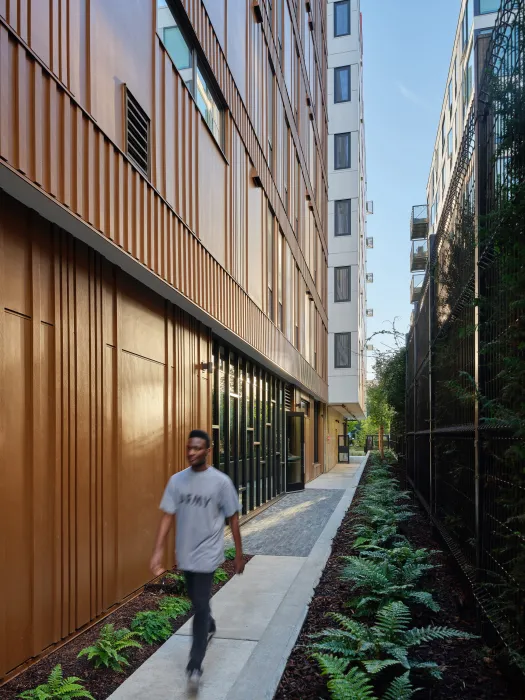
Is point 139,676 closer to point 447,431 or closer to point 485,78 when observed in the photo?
point 447,431

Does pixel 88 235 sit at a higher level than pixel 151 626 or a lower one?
higher

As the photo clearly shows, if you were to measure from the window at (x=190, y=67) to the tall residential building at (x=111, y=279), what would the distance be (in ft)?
0.14

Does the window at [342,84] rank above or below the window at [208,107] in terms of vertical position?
above

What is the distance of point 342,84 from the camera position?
3512 centimetres

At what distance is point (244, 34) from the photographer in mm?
11680

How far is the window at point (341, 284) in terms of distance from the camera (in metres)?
34.6

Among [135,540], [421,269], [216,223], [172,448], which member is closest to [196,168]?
[216,223]

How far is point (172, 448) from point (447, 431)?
3.49 metres

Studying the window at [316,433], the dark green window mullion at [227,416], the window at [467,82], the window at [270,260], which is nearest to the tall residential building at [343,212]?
the window at [316,433]

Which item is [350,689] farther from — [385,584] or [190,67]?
[190,67]

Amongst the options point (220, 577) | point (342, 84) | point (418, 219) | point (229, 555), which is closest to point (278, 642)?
point (220, 577)

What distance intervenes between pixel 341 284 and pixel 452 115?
1155cm

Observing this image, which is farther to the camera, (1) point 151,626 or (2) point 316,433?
(2) point 316,433

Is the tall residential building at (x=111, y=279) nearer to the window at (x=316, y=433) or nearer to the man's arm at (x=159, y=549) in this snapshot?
the man's arm at (x=159, y=549)
